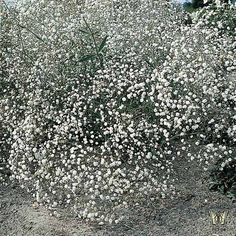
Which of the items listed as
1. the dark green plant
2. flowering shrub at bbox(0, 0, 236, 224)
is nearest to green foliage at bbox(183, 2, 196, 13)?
the dark green plant

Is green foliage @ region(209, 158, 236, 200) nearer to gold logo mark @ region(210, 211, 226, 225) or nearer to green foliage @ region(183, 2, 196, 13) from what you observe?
gold logo mark @ region(210, 211, 226, 225)

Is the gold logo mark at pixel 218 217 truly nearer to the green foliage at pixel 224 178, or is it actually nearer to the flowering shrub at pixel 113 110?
the green foliage at pixel 224 178

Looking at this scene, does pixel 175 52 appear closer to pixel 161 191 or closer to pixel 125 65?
pixel 125 65

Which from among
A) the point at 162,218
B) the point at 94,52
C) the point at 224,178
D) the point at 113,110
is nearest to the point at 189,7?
the point at 94,52

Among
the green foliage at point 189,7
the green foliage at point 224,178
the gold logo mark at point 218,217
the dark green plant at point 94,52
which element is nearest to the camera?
the gold logo mark at point 218,217

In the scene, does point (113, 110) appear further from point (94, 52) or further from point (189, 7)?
point (189, 7)

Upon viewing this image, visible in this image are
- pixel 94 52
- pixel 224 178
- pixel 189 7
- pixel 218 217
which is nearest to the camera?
pixel 218 217

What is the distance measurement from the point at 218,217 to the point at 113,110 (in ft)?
4.24

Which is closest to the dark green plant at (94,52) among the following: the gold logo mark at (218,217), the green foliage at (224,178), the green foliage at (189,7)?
the green foliage at (224,178)

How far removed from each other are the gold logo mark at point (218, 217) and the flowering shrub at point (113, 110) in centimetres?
47

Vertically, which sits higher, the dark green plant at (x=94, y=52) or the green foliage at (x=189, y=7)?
the green foliage at (x=189, y=7)

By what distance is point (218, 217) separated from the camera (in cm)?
497

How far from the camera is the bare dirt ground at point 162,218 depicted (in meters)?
4.91

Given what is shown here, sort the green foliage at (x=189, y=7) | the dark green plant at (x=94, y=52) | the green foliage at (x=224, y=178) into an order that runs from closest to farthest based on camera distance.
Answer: the green foliage at (x=224, y=178) → the dark green plant at (x=94, y=52) → the green foliage at (x=189, y=7)
